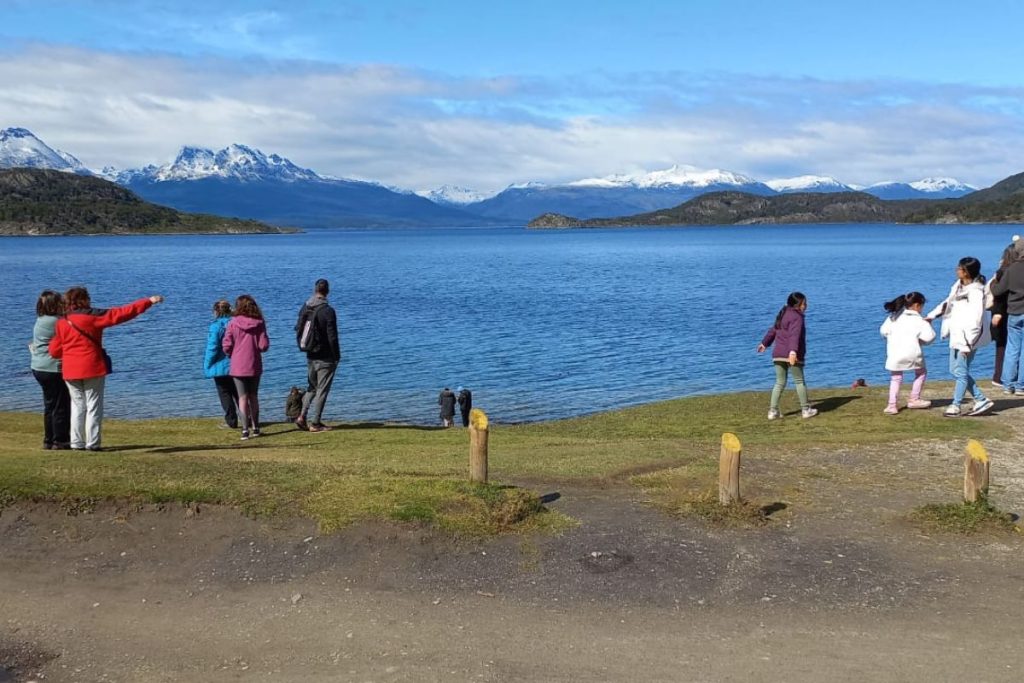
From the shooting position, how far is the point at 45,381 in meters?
16.1

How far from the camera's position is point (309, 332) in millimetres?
18594

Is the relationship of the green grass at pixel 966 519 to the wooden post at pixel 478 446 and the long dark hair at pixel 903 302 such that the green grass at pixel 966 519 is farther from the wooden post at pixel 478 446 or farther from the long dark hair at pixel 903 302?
the long dark hair at pixel 903 302

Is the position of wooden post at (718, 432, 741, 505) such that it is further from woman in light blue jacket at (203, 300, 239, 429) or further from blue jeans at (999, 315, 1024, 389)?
blue jeans at (999, 315, 1024, 389)

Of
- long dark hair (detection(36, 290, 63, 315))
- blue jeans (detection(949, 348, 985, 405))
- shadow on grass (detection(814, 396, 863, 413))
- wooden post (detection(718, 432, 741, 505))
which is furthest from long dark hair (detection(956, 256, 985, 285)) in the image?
long dark hair (detection(36, 290, 63, 315))

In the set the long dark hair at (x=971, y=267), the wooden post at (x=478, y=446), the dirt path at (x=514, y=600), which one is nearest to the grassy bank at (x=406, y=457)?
the wooden post at (x=478, y=446)

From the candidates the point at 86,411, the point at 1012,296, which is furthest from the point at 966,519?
the point at 86,411

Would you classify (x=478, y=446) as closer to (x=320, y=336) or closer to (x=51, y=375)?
(x=320, y=336)

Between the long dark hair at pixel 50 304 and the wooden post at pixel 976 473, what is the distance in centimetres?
1483

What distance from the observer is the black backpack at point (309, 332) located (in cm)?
1856

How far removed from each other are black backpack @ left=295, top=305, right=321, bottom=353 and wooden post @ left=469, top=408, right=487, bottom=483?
6.59m

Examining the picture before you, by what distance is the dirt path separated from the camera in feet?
28.9

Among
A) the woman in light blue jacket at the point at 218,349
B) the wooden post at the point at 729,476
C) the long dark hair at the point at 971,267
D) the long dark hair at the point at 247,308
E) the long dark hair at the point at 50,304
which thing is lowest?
the wooden post at the point at 729,476

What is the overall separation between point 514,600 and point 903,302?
1393 centimetres

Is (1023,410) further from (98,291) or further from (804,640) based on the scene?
(98,291)
